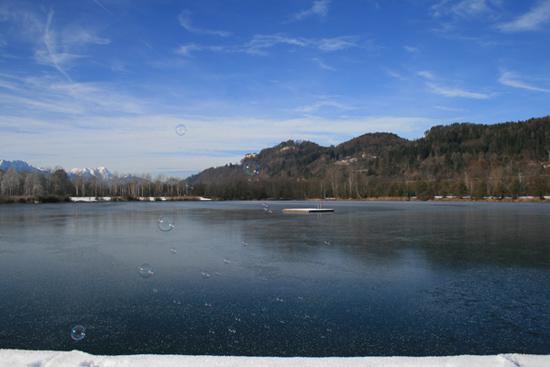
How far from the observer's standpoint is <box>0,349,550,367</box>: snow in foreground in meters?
4.85

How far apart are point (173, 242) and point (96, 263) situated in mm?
5460

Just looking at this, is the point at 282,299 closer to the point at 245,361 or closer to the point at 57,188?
the point at 245,361

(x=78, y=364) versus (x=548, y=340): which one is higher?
(x=78, y=364)

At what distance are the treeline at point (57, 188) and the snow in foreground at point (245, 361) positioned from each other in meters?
102

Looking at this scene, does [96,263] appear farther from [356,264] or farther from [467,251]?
[467,251]

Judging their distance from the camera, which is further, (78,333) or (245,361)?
(78,333)

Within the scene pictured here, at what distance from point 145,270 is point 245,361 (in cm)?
807

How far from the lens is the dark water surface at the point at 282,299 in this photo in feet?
21.8

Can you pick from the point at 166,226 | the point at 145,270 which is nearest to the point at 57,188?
the point at 166,226

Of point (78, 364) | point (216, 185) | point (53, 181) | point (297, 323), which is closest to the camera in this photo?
point (78, 364)

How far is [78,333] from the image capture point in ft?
22.6

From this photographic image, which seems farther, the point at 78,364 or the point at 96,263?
the point at 96,263

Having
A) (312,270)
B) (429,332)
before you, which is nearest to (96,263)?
(312,270)

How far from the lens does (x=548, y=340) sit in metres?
6.65
